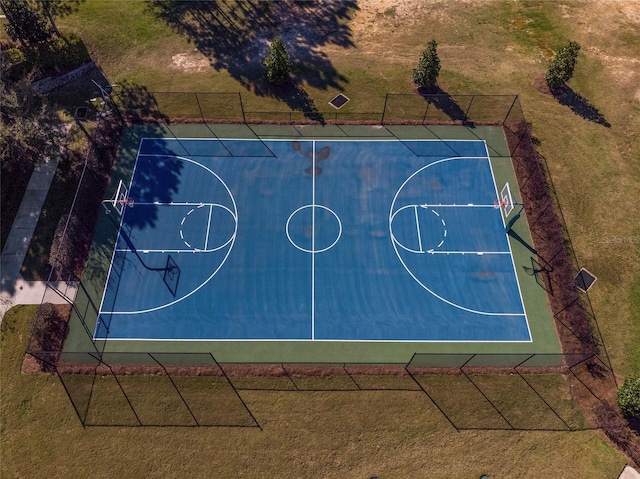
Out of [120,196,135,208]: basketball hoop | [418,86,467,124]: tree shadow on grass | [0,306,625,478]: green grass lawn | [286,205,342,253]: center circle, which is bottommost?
[0,306,625,478]: green grass lawn

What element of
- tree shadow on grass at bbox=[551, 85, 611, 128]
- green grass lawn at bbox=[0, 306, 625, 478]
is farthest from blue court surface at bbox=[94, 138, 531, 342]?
tree shadow on grass at bbox=[551, 85, 611, 128]

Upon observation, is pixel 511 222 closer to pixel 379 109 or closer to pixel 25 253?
pixel 379 109

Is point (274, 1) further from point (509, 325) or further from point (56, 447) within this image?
point (56, 447)

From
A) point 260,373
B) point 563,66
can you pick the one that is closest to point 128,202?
point 260,373

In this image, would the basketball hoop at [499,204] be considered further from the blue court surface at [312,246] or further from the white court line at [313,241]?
the white court line at [313,241]

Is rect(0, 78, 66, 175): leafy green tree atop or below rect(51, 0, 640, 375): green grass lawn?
below

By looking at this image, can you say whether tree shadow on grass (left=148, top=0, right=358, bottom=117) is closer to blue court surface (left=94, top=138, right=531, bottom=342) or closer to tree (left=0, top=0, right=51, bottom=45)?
blue court surface (left=94, top=138, right=531, bottom=342)
